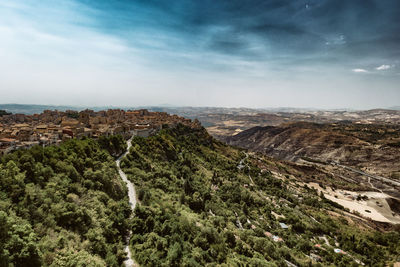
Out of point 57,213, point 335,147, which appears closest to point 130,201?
point 57,213

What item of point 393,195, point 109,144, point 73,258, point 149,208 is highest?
point 109,144

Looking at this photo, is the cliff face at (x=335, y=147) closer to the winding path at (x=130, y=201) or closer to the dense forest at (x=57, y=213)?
the winding path at (x=130, y=201)

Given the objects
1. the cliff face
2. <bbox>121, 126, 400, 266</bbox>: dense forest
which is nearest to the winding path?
<bbox>121, 126, 400, 266</bbox>: dense forest

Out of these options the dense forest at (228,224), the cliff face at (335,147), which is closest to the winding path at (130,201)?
the dense forest at (228,224)

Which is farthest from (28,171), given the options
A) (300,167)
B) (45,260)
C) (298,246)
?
(300,167)

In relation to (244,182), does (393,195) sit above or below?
below

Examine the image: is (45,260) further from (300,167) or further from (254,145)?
(254,145)

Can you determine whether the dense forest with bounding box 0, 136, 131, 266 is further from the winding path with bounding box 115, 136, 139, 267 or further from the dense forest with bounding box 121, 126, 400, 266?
the dense forest with bounding box 121, 126, 400, 266
